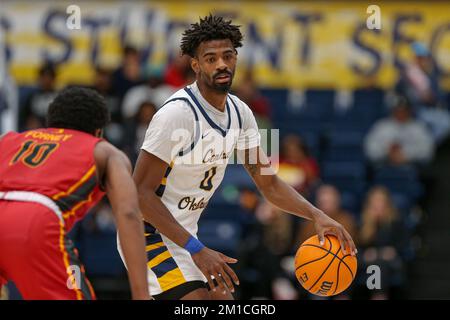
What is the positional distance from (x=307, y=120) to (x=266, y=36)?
1.50m

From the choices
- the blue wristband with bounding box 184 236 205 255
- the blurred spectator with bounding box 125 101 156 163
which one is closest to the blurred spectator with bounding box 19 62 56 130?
the blurred spectator with bounding box 125 101 156 163

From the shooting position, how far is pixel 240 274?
1163 centimetres

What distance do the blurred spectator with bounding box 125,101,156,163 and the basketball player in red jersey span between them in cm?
660

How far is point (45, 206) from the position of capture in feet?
17.7

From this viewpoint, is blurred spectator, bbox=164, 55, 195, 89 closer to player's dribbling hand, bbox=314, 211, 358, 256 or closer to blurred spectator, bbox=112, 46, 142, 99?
blurred spectator, bbox=112, 46, 142, 99

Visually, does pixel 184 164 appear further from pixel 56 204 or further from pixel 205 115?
pixel 56 204

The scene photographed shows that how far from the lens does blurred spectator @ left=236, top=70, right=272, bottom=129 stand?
1328cm

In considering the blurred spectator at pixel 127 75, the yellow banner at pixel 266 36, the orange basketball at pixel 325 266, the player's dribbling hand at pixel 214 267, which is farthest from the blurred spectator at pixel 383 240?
the player's dribbling hand at pixel 214 267

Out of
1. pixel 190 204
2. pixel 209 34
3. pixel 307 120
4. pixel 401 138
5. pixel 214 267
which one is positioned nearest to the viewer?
pixel 214 267

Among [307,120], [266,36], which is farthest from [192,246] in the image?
[266,36]

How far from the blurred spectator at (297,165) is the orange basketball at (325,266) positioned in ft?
18.5

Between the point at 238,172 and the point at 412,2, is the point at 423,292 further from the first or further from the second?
the point at 412,2

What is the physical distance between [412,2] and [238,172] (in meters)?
4.17
